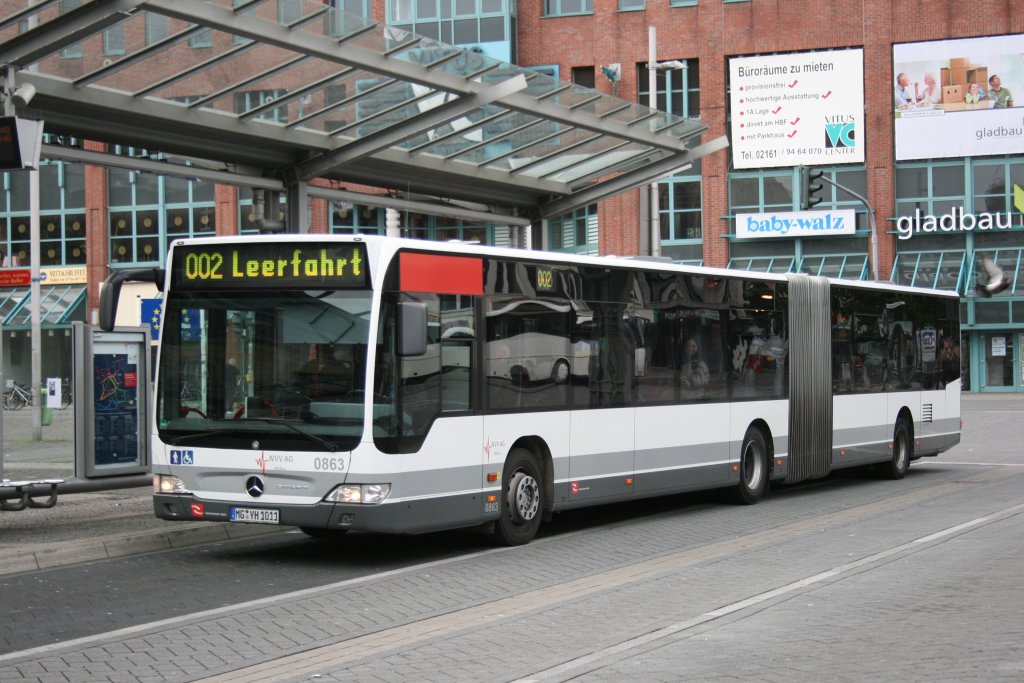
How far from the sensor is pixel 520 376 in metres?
12.4

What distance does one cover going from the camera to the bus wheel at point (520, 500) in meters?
12.1

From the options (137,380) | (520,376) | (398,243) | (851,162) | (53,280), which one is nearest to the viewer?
(398,243)

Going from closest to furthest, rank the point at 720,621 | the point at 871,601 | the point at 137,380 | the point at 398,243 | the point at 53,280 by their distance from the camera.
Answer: the point at 720,621 → the point at 871,601 → the point at 398,243 → the point at 137,380 → the point at 53,280

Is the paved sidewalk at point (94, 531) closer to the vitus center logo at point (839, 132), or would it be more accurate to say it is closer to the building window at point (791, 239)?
the building window at point (791, 239)

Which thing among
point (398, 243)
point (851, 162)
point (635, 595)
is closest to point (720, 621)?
point (635, 595)

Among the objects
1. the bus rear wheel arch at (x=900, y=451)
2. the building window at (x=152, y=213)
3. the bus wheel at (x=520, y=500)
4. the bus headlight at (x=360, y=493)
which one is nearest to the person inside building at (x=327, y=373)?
the bus headlight at (x=360, y=493)

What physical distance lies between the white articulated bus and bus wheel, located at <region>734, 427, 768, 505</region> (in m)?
0.42

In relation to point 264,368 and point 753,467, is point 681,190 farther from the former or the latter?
point 264,368

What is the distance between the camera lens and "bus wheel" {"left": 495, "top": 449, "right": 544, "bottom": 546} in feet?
39.8

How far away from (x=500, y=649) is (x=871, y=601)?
9.71ft

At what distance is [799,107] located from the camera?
51.8m

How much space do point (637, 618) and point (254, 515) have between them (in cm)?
381

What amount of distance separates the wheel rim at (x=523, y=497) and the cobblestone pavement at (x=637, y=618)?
334 mm

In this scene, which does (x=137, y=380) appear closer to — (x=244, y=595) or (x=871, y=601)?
(x=244, y=595)
